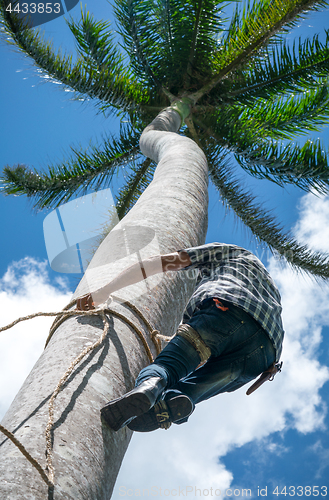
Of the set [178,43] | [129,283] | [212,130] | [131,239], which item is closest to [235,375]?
[129,283]

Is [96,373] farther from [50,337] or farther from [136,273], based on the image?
[136,273]

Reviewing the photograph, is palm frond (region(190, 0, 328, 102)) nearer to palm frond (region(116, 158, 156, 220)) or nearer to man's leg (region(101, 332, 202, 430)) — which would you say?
palm frond (region(116, 158, 156, 220))

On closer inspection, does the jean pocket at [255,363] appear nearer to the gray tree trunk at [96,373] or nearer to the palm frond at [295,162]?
the gray tree trunk at [96,373]

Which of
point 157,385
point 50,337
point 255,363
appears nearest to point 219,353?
point 255,363

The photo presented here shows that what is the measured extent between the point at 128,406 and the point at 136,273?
2.16 feet

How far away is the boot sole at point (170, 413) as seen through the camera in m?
1.50

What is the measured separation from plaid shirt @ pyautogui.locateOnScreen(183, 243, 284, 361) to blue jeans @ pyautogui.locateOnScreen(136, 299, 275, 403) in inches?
1.3

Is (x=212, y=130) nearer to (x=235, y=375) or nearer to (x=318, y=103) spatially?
(x=318, y=103)

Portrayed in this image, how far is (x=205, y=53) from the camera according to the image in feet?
23.1

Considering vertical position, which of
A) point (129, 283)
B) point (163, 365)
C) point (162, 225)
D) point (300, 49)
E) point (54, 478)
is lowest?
point (54, 478)

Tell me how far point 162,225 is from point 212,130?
5142mm

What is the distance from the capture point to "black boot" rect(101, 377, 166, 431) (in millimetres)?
1280
